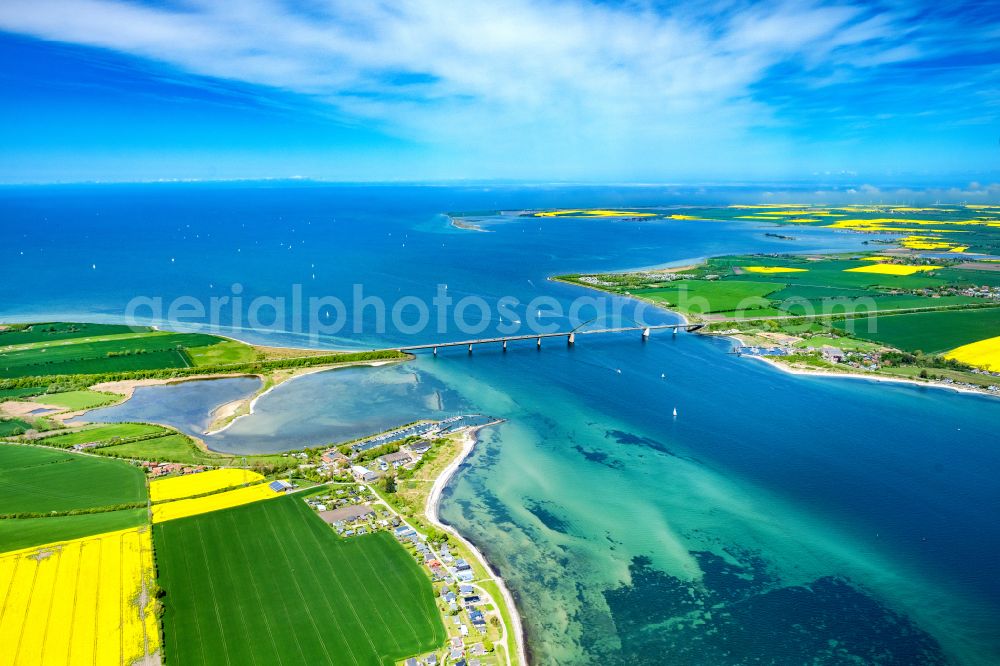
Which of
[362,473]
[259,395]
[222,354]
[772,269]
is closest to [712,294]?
[772,269]

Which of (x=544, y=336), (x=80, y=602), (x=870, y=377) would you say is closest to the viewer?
(x=80, y=602)

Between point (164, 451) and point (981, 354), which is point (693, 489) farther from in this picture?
point (981, 354)

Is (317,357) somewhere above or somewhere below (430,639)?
above

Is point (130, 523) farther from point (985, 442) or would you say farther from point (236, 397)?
point (985, 442)

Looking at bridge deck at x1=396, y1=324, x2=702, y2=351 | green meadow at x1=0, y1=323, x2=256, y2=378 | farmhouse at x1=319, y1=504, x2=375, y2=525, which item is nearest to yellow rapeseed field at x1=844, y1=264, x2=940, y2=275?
bridge deck at x1=396, y1=324, x2=702, y2=351

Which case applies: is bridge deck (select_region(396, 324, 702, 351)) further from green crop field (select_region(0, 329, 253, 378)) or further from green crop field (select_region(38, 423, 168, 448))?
green crop field (select_region(38, 423, 168, 448))

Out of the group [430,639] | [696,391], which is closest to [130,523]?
[430,639]
